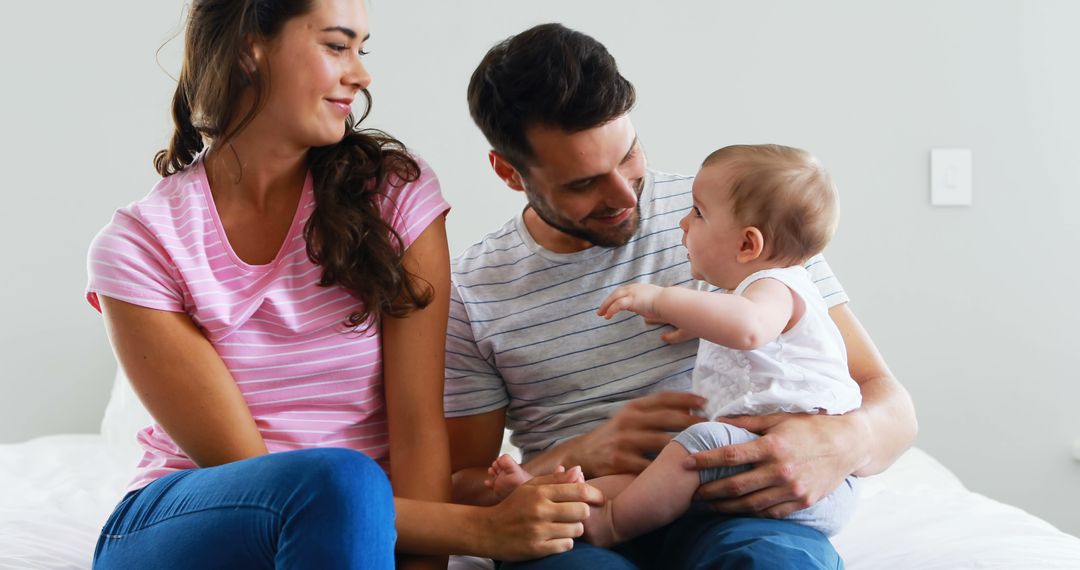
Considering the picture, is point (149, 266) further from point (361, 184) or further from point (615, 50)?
point (615, 50)

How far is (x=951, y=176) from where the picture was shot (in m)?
2.29

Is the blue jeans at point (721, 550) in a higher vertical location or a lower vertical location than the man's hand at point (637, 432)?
lower

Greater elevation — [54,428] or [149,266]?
[149,266]

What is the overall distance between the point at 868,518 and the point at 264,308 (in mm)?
891

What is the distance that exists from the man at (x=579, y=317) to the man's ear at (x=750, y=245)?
165 millimetres

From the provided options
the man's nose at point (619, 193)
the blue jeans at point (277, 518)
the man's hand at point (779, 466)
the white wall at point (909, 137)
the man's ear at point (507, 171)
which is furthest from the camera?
the white wall at point (909, 137)

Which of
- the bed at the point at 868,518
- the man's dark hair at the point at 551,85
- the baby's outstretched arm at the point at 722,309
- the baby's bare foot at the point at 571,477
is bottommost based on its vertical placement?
the bed at the point at 868,518

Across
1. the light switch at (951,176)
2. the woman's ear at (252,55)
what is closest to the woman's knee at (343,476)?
the woman's ear at (252,55)

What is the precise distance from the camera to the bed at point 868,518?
4.14ft

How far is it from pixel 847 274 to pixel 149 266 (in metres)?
1.57

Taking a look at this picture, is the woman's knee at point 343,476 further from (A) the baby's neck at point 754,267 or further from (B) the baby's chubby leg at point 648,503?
(A) the baby's neck at point 754,267

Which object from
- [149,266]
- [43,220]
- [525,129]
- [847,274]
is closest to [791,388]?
[525,129]

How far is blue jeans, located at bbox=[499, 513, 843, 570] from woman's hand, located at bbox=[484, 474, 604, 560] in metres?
0.02

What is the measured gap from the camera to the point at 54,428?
8.43ft
